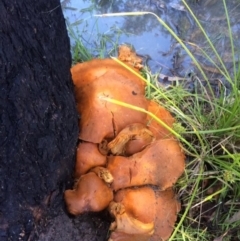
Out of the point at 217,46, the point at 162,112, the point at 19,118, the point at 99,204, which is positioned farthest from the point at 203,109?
the point at 19,118

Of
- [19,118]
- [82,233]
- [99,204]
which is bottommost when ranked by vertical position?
[82,233]

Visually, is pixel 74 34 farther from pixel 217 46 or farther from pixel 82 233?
pixel 82 233

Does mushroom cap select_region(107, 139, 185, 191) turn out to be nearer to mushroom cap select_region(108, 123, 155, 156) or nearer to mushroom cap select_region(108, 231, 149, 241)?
mushroom cap select_region(108, 123, 155, 156)

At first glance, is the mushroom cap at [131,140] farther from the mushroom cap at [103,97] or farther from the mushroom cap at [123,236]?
the mushroom cap at [123,236]

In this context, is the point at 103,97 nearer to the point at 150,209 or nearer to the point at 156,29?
the point at 150,209

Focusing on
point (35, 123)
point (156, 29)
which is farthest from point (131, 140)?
point (156, 29)

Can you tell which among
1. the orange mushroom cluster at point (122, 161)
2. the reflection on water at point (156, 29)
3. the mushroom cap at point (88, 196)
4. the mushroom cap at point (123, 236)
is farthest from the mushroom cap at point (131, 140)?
the reflection on water at point (156, 29)
